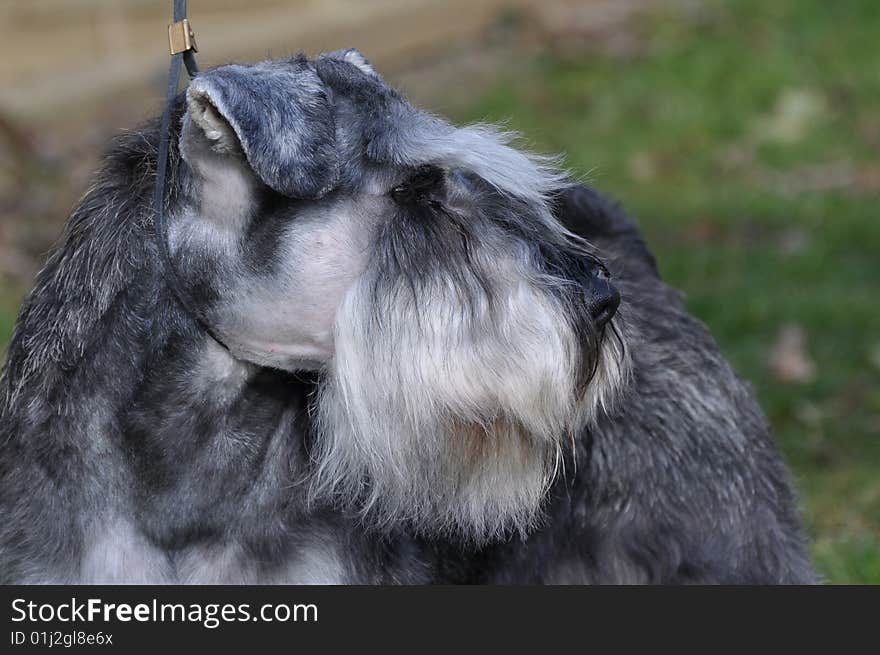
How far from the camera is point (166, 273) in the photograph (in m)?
3.35

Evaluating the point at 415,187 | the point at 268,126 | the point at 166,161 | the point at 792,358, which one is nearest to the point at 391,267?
the point at 415,187

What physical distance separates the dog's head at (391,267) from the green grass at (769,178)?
6.14 feet

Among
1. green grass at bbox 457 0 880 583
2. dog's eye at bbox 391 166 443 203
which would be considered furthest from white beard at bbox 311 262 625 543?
green grass at bbox 457 0 880 583

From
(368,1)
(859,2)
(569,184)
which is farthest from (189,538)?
(859,2)

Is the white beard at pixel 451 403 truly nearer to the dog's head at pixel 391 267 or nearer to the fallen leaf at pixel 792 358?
the dog's head at pixel 391 267

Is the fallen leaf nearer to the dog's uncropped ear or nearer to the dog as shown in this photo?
the dog

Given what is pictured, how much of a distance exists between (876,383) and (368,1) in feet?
19.3

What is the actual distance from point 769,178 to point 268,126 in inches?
238

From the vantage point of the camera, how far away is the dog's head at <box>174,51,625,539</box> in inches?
128

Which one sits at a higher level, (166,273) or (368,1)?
(166,273)

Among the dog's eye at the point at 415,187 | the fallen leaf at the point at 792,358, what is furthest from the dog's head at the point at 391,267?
the fallen leaf at the point at 792,358

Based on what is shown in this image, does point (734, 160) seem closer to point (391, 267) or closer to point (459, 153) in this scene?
point (459, 153)

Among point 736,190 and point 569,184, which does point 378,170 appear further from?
point 736,190

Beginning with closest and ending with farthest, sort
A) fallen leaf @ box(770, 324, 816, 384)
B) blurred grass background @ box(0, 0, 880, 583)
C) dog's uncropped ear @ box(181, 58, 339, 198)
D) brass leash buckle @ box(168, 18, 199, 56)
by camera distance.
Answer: dog's uncropped ear @ box(181, 58, 339, 198) < brass leash buckle @ box(168, 18, 199, 56) < blurred grass background @ box(0, 0, 880, 583) < fallen leaf @ box(770, 324, 816, 384)
